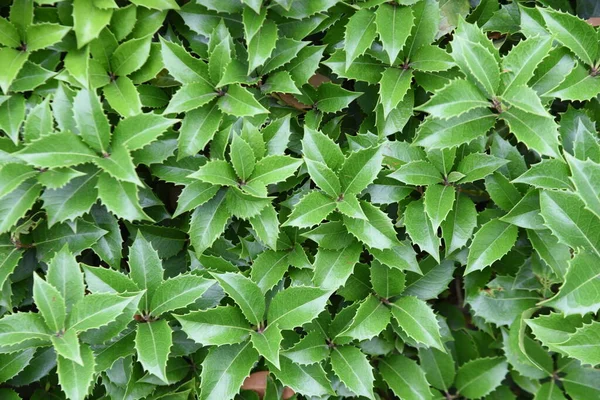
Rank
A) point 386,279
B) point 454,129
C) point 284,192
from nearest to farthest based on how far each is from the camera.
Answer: point 454,129, point 386,279, point 284,192

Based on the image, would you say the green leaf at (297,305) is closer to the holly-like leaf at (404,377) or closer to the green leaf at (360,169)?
the green leaf at (360,169)

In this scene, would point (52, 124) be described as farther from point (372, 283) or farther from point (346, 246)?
point (372, 283)

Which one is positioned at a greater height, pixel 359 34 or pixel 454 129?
pixel 359 34

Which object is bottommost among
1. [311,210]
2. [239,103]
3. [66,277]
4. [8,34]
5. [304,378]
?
[304,378]

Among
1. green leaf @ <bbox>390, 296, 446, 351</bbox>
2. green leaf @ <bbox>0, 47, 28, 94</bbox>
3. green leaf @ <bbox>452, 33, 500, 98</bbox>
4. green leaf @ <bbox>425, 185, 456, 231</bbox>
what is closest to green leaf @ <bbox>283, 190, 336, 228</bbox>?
green leaf @ <bbox>425, 185, 456, 231</bbox>

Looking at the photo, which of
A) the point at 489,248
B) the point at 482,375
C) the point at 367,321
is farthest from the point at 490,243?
the point at 482,375

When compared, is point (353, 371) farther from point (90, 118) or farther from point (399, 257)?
point (90, 118)

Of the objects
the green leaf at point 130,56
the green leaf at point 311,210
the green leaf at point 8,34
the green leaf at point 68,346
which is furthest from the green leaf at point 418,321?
the green leaf at point 8,34
